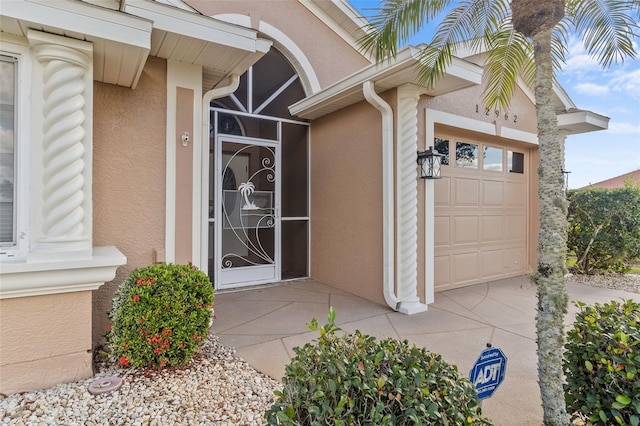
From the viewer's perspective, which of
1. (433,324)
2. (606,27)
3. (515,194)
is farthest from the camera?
(515,194)

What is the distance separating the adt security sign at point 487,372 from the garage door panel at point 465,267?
166 inches

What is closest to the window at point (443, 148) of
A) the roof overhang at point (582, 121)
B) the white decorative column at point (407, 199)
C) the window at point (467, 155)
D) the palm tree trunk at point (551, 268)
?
the window at point (467, 155)

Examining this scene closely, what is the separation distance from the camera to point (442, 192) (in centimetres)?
581

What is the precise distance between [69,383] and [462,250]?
572 centimetres

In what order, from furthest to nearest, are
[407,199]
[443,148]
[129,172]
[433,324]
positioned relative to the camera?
[443,148], [407,199], [433,324], [129,172]

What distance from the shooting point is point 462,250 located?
20.0ft

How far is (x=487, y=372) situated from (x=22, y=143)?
3716 mm

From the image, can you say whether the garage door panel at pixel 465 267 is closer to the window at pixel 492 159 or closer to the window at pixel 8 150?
the window at pixel 492 159

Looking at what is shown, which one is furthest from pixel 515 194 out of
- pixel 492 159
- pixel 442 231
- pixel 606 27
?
pixel 606 27

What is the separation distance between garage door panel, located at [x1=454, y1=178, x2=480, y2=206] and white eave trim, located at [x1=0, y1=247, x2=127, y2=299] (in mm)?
5246

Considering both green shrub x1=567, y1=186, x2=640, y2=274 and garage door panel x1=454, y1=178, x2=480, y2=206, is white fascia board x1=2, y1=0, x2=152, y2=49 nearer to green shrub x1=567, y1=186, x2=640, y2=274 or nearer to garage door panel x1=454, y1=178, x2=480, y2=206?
garage door panel x1=454, y1=178, x2=480, y2=206

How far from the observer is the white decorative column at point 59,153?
2.69 meters

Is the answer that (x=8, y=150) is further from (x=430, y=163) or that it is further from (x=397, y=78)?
(x=430, y=163)

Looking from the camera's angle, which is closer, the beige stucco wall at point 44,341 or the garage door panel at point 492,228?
the beige stucco wall at point 44,341
